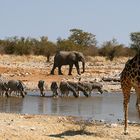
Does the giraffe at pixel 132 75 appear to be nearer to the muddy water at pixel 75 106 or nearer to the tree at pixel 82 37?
the muddy water at pixel 75 106

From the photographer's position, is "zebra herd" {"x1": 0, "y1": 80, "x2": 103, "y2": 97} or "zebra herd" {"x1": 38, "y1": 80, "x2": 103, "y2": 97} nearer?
"zebra herd" {"x1": 0, "y1": 80, "x2": 103, "y2": 97}

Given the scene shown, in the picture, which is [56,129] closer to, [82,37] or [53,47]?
[53,47]

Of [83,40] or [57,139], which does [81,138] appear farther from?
[83,40]

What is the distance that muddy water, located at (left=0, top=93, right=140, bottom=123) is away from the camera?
62.8 feet

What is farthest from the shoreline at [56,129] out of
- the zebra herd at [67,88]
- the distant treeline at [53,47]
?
the distant treeline at [53,47]

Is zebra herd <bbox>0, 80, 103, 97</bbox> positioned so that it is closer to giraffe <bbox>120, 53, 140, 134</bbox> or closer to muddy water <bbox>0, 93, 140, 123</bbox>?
muddy water <bbox>0, 93, 140, 123</bbox>

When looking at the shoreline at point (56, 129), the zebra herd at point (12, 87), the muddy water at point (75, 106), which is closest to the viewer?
the shoreline at point (56, 129)

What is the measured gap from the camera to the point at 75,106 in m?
21.9

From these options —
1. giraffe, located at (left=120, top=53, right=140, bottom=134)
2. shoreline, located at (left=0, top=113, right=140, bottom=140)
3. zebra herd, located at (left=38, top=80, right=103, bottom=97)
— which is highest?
giraffe, located at (left=120, top=53, right=140, bottom=134)

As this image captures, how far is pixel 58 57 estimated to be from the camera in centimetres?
4184

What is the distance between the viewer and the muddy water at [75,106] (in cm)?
1915

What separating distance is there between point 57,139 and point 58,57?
2976 centimetres

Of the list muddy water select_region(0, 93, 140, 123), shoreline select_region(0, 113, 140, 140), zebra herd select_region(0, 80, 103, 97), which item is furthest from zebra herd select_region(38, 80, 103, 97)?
shoreline select_region(0, 113, 140, 140)

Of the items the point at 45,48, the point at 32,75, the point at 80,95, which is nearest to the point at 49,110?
the point at 80,95
